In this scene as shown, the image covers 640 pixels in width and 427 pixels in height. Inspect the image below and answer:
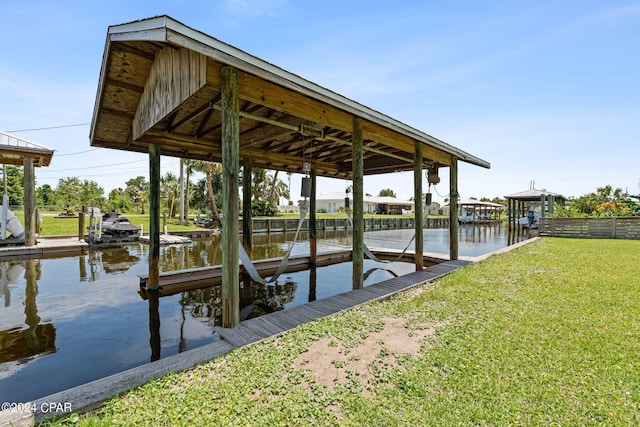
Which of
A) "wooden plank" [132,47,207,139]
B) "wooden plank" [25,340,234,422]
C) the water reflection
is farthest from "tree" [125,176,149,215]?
"wooden plank" [25,340,234,422]

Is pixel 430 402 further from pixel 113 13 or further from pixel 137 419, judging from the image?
pixel 113 13

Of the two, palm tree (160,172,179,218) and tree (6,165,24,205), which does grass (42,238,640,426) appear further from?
tree (6,165,24,205)

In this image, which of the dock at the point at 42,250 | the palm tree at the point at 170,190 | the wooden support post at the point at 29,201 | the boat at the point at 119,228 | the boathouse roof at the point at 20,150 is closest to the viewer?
the boathouse roof at the point at 20,150

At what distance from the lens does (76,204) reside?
33125mm

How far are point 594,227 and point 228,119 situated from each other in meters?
19.0

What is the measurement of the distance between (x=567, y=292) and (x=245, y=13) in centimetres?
766

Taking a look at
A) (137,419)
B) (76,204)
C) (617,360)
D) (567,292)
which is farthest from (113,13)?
(76,204)

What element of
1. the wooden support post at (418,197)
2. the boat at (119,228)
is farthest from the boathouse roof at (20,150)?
the wooden support post at (418,197)

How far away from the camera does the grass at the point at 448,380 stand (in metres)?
1.85

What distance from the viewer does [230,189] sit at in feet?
10.8

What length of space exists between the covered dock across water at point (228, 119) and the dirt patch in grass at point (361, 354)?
3.93 feet

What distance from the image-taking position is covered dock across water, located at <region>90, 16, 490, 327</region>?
328cm

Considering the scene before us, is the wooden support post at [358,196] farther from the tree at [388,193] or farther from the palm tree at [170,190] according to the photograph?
the tree at [388,193]

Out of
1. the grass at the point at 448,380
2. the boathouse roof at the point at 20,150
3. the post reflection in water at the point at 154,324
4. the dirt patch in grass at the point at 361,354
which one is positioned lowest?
the post reflection in water at the point at 154,324
